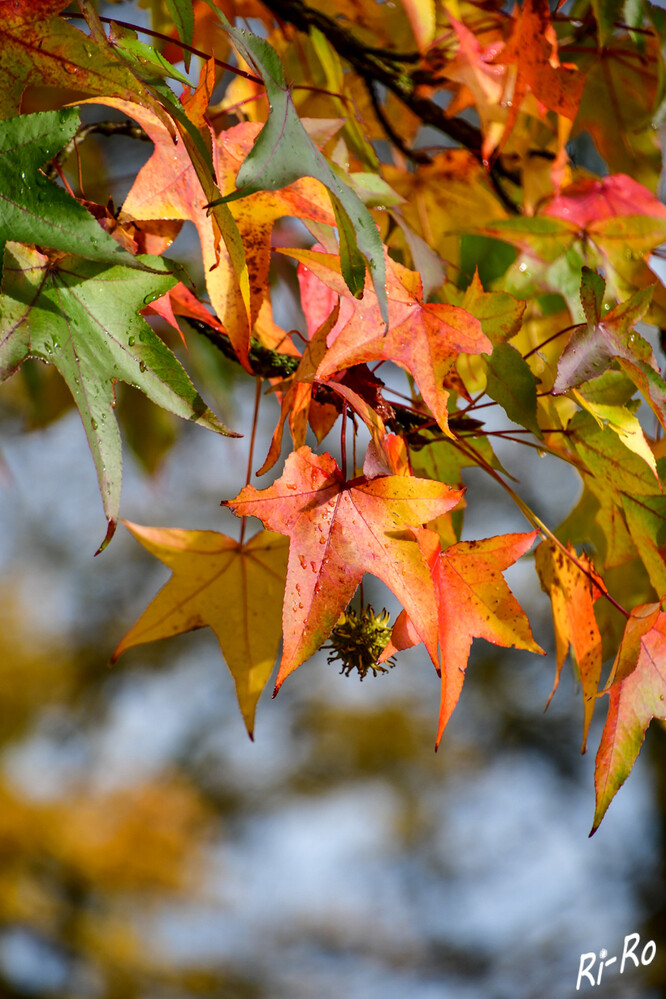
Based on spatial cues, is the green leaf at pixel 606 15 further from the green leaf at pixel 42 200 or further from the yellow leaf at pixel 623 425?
the green leaf at pixel 42 200

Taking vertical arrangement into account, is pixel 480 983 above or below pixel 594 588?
below

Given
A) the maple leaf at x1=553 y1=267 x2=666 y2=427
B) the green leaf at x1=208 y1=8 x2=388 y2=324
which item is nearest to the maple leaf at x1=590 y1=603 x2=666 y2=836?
the maple leaf at x1=553 y1=267 x2=666 y2=427

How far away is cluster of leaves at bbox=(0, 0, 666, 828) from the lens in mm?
341

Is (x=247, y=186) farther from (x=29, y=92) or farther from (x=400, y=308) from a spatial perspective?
(x=29, y=92)

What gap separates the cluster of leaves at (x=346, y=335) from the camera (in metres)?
0.34

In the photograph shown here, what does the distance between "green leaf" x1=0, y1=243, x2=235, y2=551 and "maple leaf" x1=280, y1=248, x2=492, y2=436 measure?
7 centimetres

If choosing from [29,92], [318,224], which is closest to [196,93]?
[318,224]

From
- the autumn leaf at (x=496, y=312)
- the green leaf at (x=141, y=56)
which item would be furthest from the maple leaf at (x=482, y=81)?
the green leaf at (x=141, y=56)

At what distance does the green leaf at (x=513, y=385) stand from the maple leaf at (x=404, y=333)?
0.02 metres

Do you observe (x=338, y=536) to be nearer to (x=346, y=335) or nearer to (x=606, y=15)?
(x=346, y=335)

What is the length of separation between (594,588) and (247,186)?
14.2 inches

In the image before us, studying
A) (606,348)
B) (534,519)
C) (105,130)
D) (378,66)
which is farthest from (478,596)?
(378,66)

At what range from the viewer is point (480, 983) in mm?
4965

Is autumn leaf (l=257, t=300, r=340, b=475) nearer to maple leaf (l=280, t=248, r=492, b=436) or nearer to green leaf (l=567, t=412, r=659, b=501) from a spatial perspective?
maple leaf (l=280, t=248, r=492, b=436)
